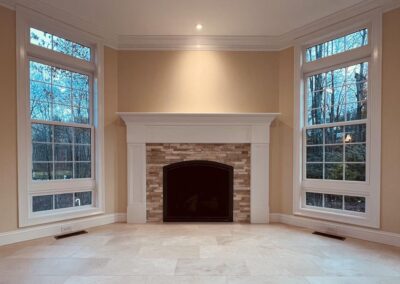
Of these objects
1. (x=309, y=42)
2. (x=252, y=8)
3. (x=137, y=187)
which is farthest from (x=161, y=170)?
(x=309, y=42)

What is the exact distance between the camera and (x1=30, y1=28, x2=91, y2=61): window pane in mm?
3355

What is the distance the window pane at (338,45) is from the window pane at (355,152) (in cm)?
137

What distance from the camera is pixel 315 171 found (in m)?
3.81

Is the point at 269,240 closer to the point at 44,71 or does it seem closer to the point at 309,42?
the point at 309,42

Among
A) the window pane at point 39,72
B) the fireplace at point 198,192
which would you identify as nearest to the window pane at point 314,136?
the fireplace at point 198,192

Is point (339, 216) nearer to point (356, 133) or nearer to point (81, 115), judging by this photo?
point (356, 133)

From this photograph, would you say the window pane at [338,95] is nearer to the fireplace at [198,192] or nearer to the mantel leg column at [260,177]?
the mantel leg column at [260,177]

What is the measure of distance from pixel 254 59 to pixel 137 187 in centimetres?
289

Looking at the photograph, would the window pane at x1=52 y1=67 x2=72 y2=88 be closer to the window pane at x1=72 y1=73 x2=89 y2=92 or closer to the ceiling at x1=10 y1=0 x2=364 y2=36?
the window pane at x1=72 y1=73 x2=89 y2=92

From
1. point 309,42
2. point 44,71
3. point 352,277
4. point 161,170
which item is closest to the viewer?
point 352,277

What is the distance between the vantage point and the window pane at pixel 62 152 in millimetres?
3574

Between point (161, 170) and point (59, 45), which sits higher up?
point (59, 45)

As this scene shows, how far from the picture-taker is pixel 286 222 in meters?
3.98

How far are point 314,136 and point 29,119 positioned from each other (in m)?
4.11
